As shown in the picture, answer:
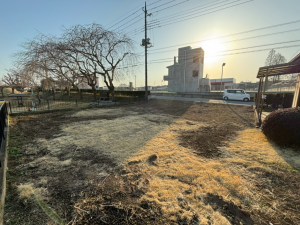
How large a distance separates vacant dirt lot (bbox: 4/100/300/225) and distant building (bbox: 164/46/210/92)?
3179cm

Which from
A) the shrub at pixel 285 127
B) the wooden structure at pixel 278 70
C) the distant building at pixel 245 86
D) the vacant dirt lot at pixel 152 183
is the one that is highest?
the distant building at pixel 245 86

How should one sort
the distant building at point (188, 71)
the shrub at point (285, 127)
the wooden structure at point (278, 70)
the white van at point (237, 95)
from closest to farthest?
the shrub at point (285, 127) → the wooden structure at point (278, 70) → the white van at point (237, 95) → the distant building at point (188, 71)

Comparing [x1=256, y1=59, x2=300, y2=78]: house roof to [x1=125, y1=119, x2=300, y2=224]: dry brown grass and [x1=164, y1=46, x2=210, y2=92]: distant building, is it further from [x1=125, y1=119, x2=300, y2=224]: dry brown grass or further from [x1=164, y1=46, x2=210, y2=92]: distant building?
[x1=164, y1=46, x2=210, y2=92]: distant building

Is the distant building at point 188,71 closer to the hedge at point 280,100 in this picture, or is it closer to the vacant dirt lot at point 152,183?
the hedge at point 280,100

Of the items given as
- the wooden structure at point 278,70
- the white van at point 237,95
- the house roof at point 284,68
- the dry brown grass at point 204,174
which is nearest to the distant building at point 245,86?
the white van at point 237,95

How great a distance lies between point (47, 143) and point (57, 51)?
43.7 ft

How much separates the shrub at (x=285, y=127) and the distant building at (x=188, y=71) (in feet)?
103

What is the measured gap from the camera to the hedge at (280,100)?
10.9 meters

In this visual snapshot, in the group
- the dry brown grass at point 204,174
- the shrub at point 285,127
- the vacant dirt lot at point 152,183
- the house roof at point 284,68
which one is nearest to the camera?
the vacant dirt lot at point 152,183

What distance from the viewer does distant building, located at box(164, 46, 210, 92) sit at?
Answer: 33.4m

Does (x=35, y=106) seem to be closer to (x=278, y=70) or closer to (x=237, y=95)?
(x=278, y=70)

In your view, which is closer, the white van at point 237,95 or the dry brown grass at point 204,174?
the dry brown grass at point 204,174

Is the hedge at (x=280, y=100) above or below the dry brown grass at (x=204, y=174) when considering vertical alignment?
above

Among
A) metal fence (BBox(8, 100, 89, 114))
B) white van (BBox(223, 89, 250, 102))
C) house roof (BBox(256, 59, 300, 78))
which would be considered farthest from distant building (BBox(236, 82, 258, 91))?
metal fence (BBox(8, 100, 89, 114))
